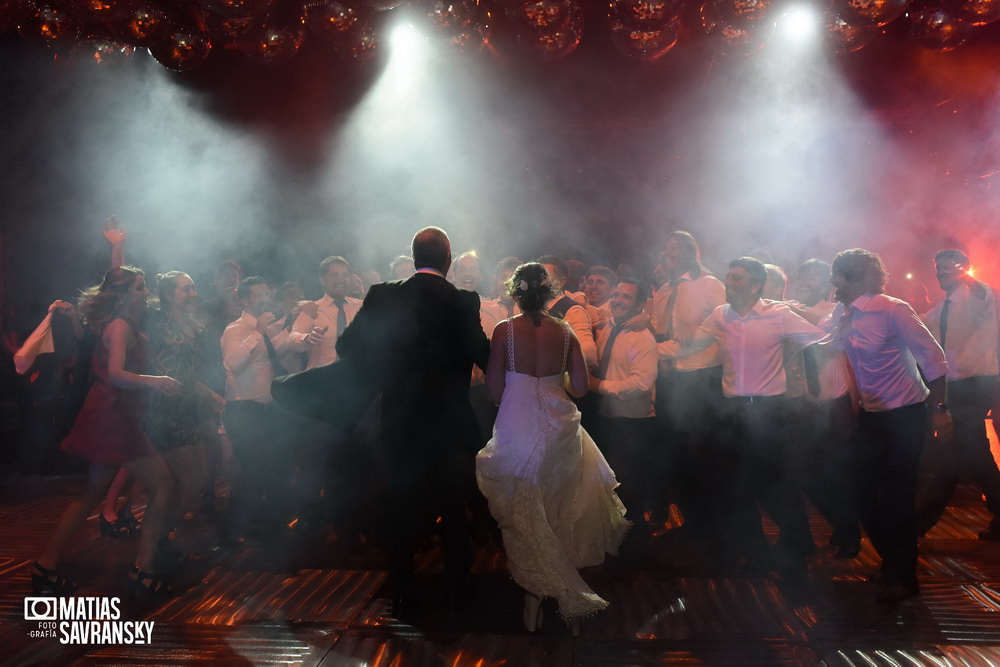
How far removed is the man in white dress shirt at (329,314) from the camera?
16.6ft

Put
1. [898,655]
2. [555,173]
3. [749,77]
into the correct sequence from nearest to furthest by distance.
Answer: [898,655] < [749,77] < [555,173]

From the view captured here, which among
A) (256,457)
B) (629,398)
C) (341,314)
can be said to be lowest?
(256,457)

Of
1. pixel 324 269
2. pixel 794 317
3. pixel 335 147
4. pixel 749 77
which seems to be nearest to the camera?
pixel 794 317

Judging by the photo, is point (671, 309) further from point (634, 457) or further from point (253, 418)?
point (253, 418)

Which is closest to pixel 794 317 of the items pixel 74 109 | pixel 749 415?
pixel 749 415

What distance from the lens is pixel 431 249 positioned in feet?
11.8

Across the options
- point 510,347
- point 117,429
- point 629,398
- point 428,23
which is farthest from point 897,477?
point 428,23

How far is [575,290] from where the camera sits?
574cm

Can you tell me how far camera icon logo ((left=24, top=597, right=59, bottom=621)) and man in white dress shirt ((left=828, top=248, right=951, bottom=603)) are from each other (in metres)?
4.27

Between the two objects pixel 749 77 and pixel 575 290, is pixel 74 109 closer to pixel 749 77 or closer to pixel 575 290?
pixel 575 290

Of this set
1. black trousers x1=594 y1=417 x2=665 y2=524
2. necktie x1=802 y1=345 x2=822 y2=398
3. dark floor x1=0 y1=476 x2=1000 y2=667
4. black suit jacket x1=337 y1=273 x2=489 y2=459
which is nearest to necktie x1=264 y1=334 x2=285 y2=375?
dark floor x1=0 y1=476 x2=1000 y2=667

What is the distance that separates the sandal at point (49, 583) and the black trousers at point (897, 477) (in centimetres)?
435

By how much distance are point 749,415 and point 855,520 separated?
3.18ft

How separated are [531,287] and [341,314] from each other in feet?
8.23
